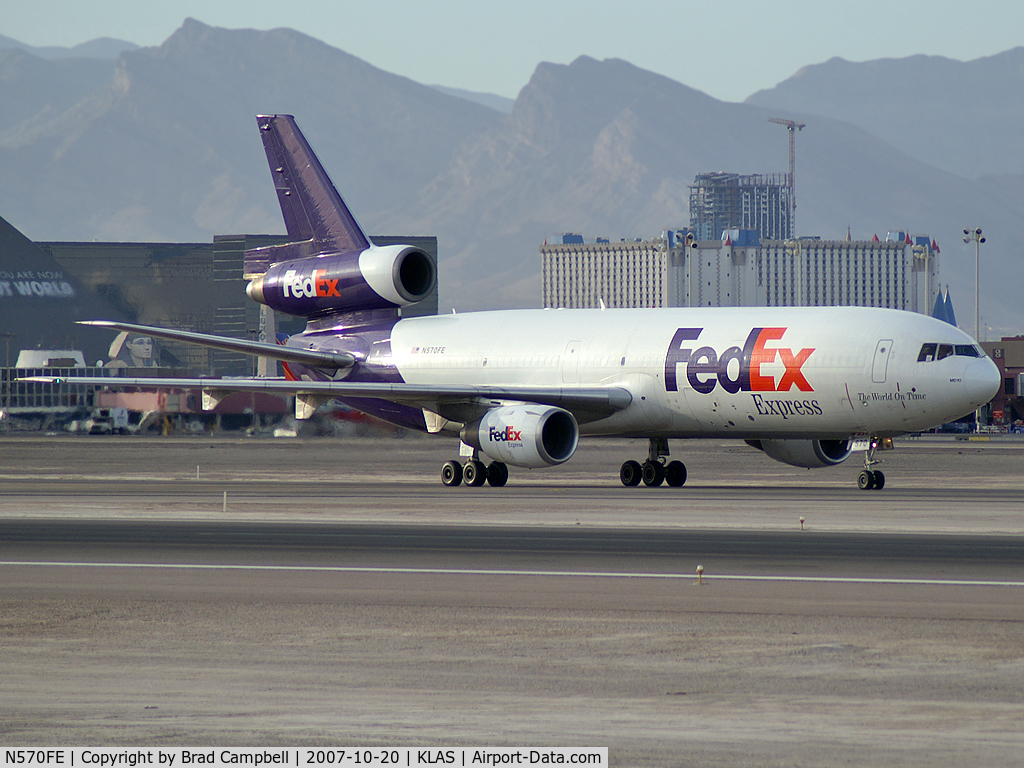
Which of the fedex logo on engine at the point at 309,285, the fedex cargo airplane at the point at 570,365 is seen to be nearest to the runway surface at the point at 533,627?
the fedex cargo airplane at the point at 570,365

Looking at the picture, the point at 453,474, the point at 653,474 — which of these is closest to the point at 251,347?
the point at 453,474

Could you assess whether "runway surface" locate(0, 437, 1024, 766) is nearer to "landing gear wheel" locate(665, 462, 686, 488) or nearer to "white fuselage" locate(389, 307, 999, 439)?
"white fuselage" locate(389, 307, 999, 439)

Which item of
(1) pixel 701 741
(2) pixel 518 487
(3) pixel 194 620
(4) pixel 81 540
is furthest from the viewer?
(2) pixel 518 487

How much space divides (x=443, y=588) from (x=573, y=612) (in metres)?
2.42

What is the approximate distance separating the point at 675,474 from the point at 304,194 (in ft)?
49.2

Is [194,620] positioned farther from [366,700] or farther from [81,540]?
[81,540]

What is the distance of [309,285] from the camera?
43.4 meters

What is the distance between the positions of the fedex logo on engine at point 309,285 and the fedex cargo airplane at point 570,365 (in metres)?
0.04

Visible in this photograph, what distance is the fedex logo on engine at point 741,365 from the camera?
112ft

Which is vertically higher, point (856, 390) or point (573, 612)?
point (856, 390)

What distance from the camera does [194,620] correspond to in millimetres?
14906

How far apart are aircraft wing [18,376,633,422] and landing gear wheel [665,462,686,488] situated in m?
2.40

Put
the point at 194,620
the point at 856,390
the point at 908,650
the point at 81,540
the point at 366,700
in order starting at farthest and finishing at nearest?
the point at 856,390 < the point at 81,540 < the point at 194,620 < the point at 908,650 < the point at 366,700

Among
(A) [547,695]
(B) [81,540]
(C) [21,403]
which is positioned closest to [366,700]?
(A) [547,695]
